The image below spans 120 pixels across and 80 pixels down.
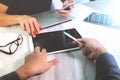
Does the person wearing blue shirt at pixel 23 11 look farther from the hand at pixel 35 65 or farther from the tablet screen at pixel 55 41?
the hand at pixel 35 65

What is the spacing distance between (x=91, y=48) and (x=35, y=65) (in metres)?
0.25

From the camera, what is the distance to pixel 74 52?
0.91 m

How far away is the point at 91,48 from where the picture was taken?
0.88 m

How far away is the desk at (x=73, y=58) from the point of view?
2.60 ft

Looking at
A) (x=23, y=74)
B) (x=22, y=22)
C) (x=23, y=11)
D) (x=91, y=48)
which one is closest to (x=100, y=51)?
(x=91, y=48)

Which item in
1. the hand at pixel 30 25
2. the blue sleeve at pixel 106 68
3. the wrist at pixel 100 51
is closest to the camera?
the blue sleeve at pixel 106 68

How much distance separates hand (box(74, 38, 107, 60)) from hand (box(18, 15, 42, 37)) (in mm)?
256

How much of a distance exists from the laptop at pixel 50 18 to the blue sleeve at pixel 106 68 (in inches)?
15.4

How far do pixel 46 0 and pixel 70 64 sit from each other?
0.56 m

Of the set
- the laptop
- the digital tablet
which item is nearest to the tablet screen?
the digital tablet

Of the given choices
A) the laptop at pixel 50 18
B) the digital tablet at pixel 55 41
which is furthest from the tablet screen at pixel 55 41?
the laptop at pixel 50 18

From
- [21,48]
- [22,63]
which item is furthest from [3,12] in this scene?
[22,63]

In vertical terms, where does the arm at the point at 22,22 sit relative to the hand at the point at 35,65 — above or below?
above

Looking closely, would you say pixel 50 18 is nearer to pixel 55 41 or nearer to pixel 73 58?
pixel 55 41
